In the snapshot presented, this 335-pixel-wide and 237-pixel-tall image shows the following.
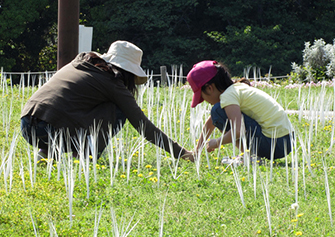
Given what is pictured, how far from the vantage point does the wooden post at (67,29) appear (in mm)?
4062

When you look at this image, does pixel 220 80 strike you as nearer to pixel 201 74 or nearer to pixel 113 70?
pixel 201 74

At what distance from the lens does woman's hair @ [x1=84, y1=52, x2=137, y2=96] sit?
301 centimetres

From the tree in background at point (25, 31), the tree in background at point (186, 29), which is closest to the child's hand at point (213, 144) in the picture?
the tree in background at point (186, 29)

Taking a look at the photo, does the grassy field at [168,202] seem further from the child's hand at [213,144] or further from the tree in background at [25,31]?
the tree in background at [25,31]

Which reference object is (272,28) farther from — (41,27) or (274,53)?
(41,27)

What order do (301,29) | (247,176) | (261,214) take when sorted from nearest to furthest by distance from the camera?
(261,214)
(247,176)
(301,29)

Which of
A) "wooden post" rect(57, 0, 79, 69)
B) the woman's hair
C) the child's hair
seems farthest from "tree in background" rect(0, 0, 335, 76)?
the woman's hair

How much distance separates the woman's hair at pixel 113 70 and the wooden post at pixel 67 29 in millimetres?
1112

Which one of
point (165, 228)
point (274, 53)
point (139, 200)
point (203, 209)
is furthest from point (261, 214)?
point (274, 53)

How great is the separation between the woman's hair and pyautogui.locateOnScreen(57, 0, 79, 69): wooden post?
1.11 meters

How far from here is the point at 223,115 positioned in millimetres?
3031

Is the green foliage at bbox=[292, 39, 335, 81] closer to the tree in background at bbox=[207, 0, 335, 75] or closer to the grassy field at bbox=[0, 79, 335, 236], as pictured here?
the tree in background at bbox=[207, 0, 335, 75]

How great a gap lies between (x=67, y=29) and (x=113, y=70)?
136 cm

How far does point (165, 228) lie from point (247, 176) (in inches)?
34.2
